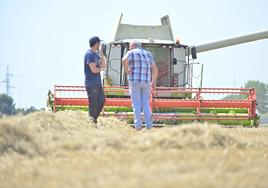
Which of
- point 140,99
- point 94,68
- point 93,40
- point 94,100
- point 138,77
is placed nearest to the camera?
point 138,77

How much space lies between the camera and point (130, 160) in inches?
218

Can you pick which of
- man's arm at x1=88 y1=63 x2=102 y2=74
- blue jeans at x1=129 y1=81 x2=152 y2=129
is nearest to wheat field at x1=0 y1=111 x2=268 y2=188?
blue jeans at x1=129 y1=81 x2=152 y2=129

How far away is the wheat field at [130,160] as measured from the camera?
470cm

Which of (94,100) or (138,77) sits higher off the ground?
(138,77)

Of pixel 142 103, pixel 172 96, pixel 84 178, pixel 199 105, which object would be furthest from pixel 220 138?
pixel 172 96

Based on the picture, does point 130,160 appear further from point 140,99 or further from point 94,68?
point 94,68

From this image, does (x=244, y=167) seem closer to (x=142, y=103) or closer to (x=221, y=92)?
(x=142, y=103)

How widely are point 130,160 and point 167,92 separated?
1258 cm

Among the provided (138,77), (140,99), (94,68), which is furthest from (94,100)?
(138,77)

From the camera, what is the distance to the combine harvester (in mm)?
16844

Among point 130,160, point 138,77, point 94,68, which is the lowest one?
point 130,160

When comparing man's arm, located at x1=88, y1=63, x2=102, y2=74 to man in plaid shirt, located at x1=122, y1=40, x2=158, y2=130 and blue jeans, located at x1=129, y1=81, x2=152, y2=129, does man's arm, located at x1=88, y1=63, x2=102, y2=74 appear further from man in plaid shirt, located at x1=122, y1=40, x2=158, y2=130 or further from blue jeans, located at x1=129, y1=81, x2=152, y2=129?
blue jeans, located at x1=129, y1=81, x2=152, y2=129

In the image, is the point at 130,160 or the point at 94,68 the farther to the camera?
the point at 94,68

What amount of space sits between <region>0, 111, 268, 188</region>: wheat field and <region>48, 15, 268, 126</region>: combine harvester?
9329mm
